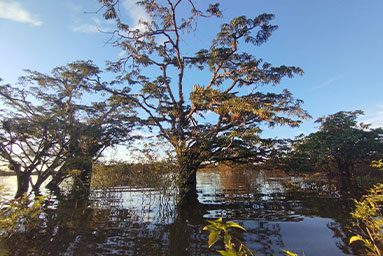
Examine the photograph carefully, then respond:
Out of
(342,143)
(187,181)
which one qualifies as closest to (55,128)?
(187,181)

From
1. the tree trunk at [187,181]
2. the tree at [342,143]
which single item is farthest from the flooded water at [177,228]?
the tree at [342,143]

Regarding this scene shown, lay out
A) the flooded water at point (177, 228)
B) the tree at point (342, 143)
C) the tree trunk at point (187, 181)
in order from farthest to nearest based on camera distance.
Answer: the tree at point (342, 143)
the tree trunk at point (187, 181)
the flooded water at point (177, 228)

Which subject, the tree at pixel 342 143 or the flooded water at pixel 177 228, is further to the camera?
the tree at pixel 342 143

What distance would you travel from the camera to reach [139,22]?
15.0 m

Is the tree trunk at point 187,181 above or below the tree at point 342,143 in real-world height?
below

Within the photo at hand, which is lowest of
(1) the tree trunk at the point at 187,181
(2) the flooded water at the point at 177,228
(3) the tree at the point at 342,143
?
(2) the flooded water at the point at 177,228

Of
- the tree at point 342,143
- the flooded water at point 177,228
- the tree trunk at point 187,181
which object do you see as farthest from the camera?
the tree at point 342,143

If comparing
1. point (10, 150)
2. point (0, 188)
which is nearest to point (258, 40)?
point (0, 188)

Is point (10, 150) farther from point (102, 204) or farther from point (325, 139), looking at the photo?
point (325, 139)

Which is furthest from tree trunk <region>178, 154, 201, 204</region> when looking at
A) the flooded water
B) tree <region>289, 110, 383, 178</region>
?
tree <region>289, 110, 383, 178</region>

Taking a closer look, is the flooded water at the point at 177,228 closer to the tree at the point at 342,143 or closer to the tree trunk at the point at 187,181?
the tree trunk at the point at 187,181

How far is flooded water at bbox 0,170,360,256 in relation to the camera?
667cm

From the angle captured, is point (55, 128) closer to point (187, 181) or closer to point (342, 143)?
point (187, 181)

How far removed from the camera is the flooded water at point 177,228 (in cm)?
667
